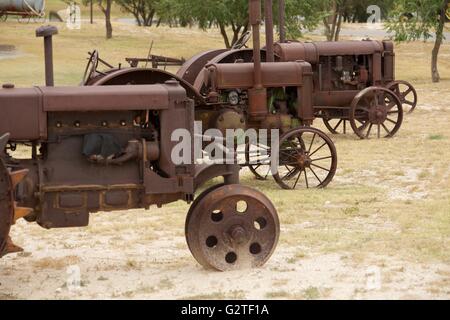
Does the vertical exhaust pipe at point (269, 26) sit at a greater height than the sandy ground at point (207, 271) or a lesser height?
greater

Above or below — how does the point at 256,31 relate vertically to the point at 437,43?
above

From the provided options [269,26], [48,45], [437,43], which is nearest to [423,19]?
[437,43]

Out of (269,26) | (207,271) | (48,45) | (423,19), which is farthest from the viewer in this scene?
(423,19)

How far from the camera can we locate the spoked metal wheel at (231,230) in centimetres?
759

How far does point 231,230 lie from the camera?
763cm

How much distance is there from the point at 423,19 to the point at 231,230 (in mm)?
26157

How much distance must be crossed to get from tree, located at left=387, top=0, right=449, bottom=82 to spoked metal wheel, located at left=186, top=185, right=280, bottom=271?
82.0ft

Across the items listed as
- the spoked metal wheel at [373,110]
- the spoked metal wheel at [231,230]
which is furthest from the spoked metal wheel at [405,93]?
the spoked metal wheel at [231,230]

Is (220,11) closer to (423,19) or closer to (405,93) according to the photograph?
(423,19)

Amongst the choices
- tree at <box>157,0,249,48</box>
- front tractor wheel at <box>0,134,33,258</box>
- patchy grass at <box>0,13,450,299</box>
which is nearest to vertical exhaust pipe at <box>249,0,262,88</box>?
patchy grass at <box>0,13,450,299</box>

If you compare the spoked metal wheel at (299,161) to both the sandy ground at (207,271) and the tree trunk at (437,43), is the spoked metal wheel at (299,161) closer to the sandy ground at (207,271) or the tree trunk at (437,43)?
the sandy ground at (207,271)

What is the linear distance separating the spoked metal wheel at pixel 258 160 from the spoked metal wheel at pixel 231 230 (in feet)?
A: 14.9

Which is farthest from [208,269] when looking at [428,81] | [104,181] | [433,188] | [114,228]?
[428,81]

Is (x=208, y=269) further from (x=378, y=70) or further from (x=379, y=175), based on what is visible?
(x=378, y=70)
